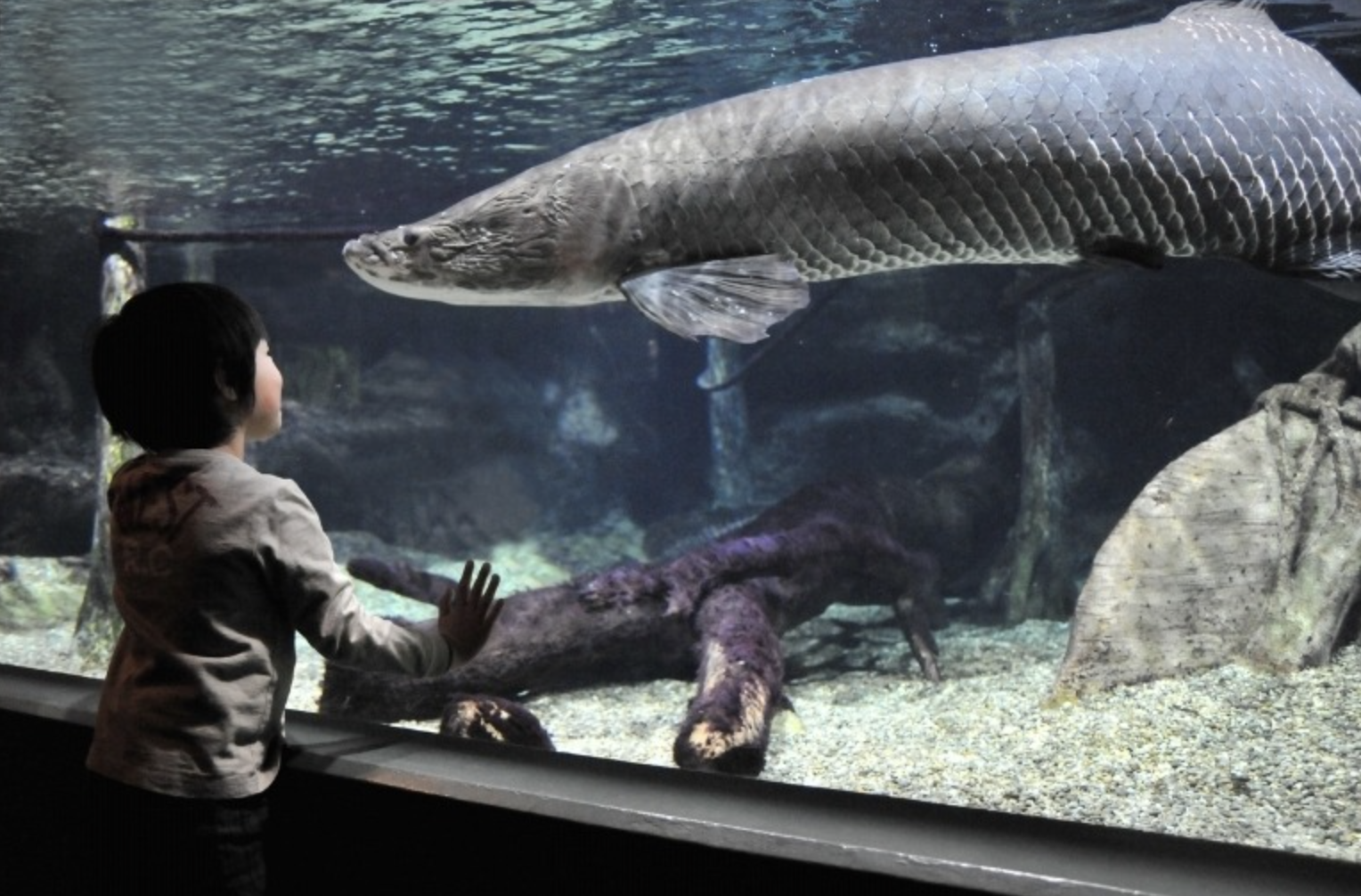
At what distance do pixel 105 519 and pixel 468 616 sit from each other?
781cm

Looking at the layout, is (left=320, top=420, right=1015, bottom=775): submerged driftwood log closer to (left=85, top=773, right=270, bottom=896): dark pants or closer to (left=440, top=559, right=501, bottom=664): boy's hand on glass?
(left=85, top=773, right=270, bottom=896): dark pants

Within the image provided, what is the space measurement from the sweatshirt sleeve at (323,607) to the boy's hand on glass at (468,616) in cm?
5

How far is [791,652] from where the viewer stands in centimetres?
786

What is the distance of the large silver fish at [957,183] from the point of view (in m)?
3.62

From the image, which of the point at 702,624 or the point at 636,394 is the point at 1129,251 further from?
the point at 636,394

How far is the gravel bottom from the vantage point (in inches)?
131

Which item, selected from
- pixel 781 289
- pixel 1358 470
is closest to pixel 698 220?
pixel 781 289

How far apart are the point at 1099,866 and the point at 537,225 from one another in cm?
303

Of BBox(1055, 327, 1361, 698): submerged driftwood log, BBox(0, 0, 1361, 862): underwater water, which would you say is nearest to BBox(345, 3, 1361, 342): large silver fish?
BBox(0, 0, 1361, 862): underwater water

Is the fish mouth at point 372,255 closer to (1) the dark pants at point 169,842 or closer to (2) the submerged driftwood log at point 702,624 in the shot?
A: (2) the submerged driftwood log at point 702,624

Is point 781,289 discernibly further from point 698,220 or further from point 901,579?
point 901,579

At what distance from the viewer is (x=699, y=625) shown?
20.7ft

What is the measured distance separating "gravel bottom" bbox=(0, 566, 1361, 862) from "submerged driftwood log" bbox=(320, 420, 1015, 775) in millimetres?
198

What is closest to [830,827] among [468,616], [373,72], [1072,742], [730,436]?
[468,616]
